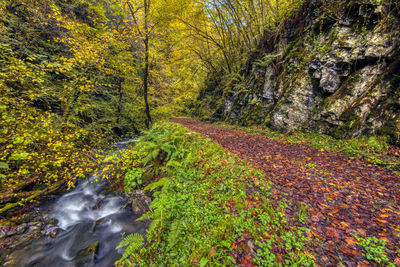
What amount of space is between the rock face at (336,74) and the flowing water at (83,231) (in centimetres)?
906

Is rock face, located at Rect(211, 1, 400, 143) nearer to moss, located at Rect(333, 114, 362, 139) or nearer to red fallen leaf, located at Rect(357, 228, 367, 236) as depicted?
moss, located at Rect(333, 114, 362, 139)

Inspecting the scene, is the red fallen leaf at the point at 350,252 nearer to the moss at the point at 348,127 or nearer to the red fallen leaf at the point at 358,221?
the red fallen leaf at the point at 358,221

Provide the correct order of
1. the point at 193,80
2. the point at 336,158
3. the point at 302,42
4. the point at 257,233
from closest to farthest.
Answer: the point at 257,233 → the point at 336,158 → the point at 302,42 → the point at 193,80

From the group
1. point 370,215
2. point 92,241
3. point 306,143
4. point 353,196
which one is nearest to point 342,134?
point 306,143

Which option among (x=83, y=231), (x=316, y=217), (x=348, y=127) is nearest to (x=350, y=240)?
(x=316, y=217)

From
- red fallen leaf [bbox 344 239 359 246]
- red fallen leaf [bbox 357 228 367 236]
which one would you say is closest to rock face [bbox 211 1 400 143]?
red fallen leaf [bbox 357 228 367 236]

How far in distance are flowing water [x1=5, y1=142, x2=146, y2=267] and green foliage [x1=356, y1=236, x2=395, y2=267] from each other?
515 cm

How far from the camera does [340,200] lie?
343cm

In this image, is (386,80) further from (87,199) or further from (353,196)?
(87,199)

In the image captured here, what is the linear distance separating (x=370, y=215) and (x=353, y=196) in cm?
59

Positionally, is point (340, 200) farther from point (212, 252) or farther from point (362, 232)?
point (212, 252)

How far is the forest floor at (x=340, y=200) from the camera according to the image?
2373 millimetres

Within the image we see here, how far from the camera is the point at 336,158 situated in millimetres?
5445

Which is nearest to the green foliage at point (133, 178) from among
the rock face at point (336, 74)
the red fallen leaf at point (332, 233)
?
the red fallen leaf at point (332, 233)
